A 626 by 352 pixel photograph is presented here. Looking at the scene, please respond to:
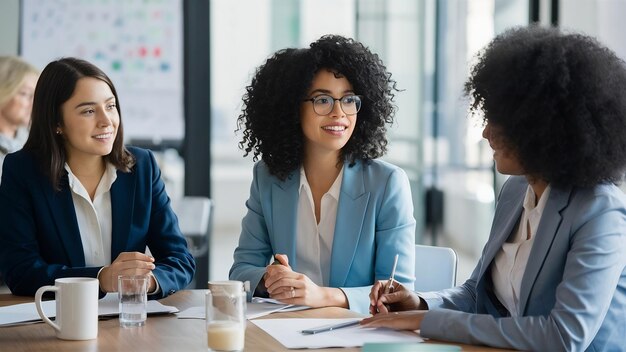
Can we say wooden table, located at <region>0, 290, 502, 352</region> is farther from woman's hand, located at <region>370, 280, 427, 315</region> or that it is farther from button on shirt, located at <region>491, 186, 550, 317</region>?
button on shirt, located at <region>491, 186, 550, 317</region>

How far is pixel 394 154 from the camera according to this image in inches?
219

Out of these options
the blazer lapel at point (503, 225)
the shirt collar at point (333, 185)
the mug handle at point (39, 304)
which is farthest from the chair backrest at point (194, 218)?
the mug handle at point (39, 304)

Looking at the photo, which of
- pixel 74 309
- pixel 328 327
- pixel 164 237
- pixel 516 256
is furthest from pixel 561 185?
pixel 164 237

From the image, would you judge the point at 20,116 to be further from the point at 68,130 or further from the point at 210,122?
the point at 68,130

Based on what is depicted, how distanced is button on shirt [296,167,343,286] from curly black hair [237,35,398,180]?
5.0 inches

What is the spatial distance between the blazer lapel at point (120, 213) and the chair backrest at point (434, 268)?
0.88m

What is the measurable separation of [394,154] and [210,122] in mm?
1194

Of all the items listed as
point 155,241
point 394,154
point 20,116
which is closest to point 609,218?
point 155,241

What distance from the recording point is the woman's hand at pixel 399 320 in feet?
6.29

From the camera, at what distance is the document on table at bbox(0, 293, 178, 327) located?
2.05m

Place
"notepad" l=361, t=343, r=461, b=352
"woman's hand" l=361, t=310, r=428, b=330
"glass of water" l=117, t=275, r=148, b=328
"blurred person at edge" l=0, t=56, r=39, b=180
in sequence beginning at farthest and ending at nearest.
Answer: "blurred person at edge" l=0, t=56, r=39, b=180 → "glass of water" l=117, t=275, r=148, b=328 → "woman's hand" l=361, t=310, r=428, b=330 → "notepad" l=361, t=343, r=461, b=352

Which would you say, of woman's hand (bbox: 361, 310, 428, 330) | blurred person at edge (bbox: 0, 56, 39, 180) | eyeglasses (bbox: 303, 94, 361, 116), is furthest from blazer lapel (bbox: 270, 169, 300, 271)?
blurred person at edge (bbox: 0, 56, 39, 180)

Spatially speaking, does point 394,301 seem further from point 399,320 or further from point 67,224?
point 67,224

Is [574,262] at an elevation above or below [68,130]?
Result: below
